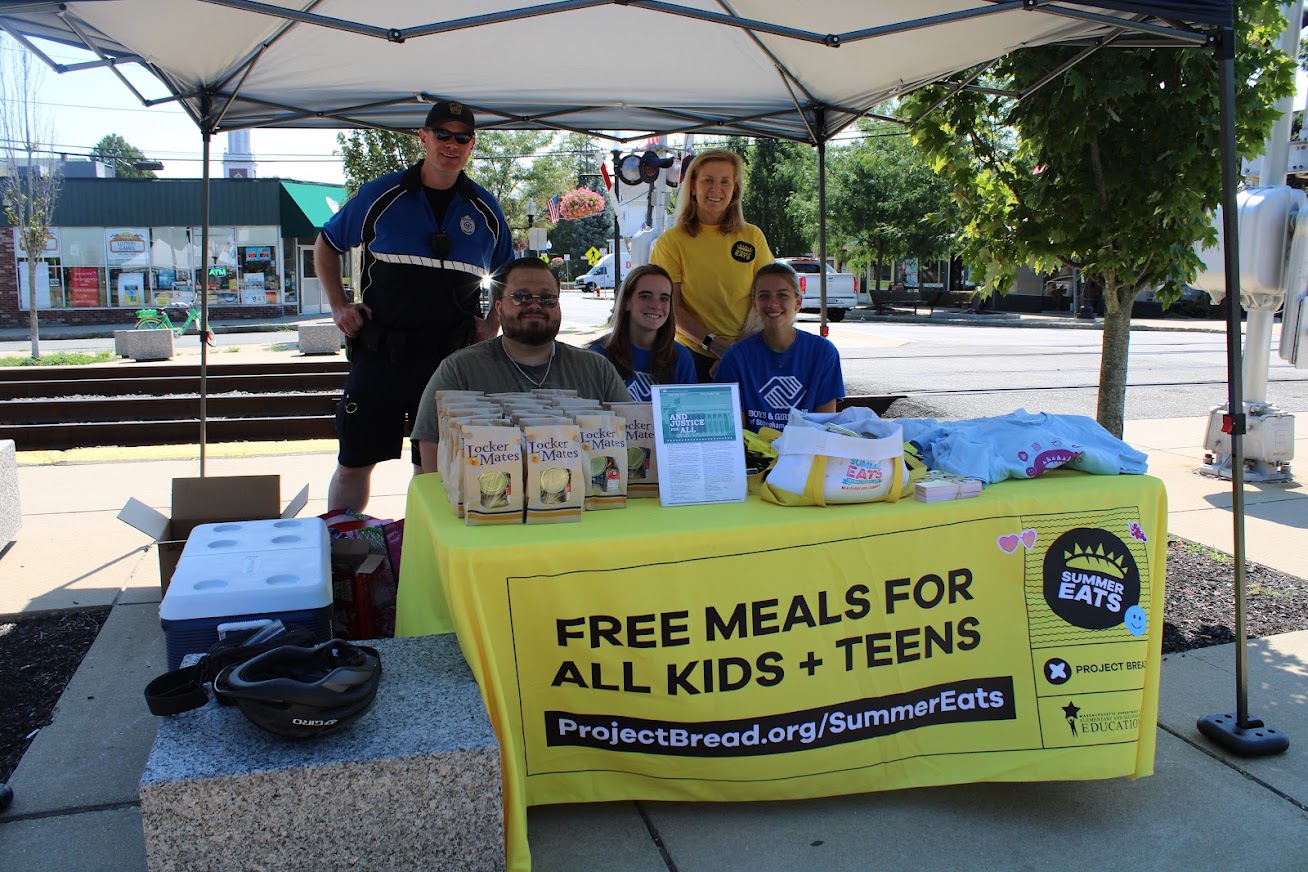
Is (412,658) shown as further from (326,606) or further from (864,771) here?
(864,771)

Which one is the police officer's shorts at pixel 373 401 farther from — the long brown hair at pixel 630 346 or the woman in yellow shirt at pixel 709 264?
the woman in yellow shirt at pixel 709 264

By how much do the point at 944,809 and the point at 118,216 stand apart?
1162 inches

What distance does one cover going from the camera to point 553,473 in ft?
8.48

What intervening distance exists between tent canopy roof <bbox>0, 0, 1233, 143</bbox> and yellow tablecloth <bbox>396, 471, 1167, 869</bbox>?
1.54m

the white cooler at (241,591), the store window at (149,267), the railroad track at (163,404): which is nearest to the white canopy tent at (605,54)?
the white cooler at (241,591)

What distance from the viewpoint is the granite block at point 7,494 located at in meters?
5.01

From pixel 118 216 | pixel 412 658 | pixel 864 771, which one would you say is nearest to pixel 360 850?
pixel 412 658

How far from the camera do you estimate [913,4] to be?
355 centimetres

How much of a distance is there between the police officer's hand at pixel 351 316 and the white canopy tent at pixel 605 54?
3.10 ft

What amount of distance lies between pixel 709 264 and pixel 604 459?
2.18 meters

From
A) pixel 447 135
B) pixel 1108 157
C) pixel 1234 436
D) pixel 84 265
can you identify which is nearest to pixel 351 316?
pixel 447 135

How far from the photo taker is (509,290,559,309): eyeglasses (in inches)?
136

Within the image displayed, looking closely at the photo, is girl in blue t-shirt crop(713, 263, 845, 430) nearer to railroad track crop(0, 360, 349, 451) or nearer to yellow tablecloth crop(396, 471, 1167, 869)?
yellow tablecloth crop(396, 471, 1167, 869)

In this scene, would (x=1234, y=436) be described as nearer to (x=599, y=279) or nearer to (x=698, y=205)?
(x=698, y=205)
